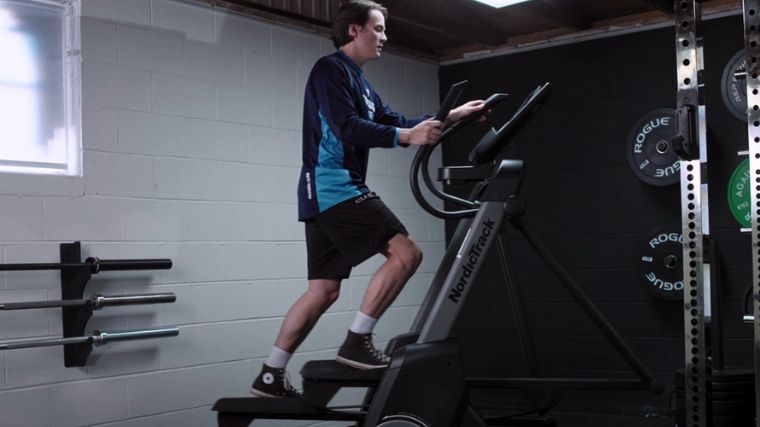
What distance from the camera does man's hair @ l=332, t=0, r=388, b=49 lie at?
334 centimetres

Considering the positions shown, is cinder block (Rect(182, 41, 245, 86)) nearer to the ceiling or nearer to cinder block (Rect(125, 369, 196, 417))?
Answer: the ceiling

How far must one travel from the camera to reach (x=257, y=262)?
14.7ft

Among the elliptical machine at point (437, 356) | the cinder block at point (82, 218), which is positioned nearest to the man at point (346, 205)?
the elliptical machine at point (437, 356)

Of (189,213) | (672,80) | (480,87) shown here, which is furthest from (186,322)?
(672,80)

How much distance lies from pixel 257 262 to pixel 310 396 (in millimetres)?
1388

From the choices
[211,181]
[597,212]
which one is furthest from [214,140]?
[597,212]

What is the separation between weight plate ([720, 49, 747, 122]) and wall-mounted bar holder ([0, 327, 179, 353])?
3.18 m

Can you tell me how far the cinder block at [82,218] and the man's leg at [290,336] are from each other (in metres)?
1.04

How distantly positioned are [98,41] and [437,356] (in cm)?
213

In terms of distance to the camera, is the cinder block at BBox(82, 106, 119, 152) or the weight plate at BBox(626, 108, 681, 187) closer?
the cinder block at BBox(82, 106, 119, 152)

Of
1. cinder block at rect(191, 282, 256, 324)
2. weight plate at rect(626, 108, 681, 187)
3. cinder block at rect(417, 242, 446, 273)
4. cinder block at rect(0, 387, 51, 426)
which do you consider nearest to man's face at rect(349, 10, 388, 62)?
cinder block at rect(191, 282, 256, 324)

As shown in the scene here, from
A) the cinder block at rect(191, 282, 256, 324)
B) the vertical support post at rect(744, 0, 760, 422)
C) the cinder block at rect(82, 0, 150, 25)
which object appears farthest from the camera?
the cinder block at rect(191, 282, 256, 324)

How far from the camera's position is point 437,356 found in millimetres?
3012

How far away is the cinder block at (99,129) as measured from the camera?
3.75 meters
